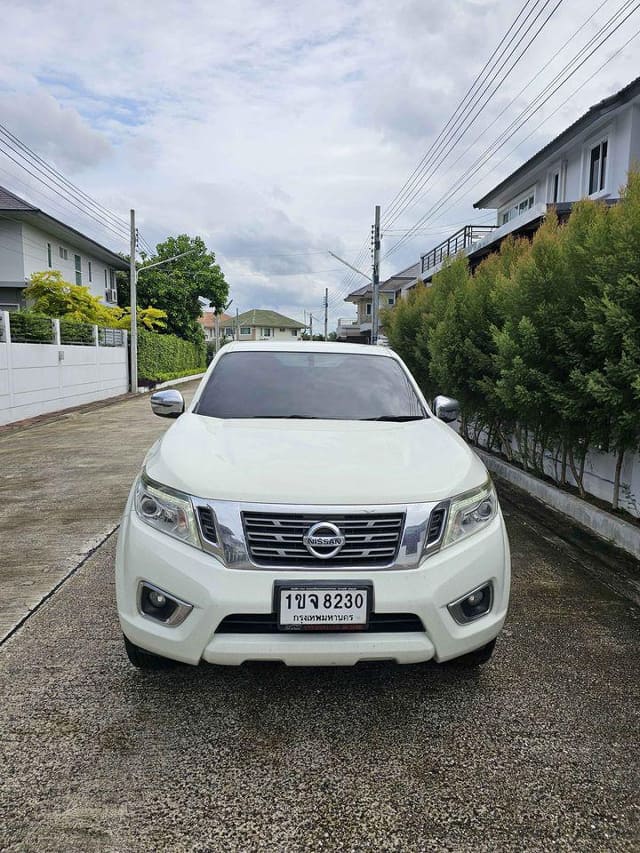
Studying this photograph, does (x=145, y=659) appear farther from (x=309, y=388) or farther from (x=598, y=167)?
(x=598, y=167)

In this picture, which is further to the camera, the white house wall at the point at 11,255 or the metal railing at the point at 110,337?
the white house wall at the point at 11,255

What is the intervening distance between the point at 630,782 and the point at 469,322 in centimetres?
662

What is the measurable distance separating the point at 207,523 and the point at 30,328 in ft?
43.7

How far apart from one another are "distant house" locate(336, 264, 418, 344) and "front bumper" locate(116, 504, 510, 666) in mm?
50860

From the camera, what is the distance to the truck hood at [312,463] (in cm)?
247

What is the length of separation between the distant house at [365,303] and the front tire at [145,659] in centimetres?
5065

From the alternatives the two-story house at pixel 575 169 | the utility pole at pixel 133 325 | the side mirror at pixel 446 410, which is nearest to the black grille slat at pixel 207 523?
the side mirror at pixel 446 410

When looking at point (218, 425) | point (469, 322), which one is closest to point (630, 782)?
point (218, 425)

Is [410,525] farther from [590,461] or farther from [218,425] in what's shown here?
[590,461]

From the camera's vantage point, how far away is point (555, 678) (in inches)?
117

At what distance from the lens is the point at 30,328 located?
1410 centimetres

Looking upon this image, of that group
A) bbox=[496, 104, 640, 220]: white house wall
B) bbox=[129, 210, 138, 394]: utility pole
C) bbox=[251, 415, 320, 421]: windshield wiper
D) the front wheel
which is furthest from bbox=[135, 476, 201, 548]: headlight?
bbox=[129, 210, 138, 394]: utility pole

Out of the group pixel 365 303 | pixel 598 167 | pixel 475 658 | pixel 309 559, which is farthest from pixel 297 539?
pixel 365 303

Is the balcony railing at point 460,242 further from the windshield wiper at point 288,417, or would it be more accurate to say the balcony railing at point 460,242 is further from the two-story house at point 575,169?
the windshield wiper at point 288,417
